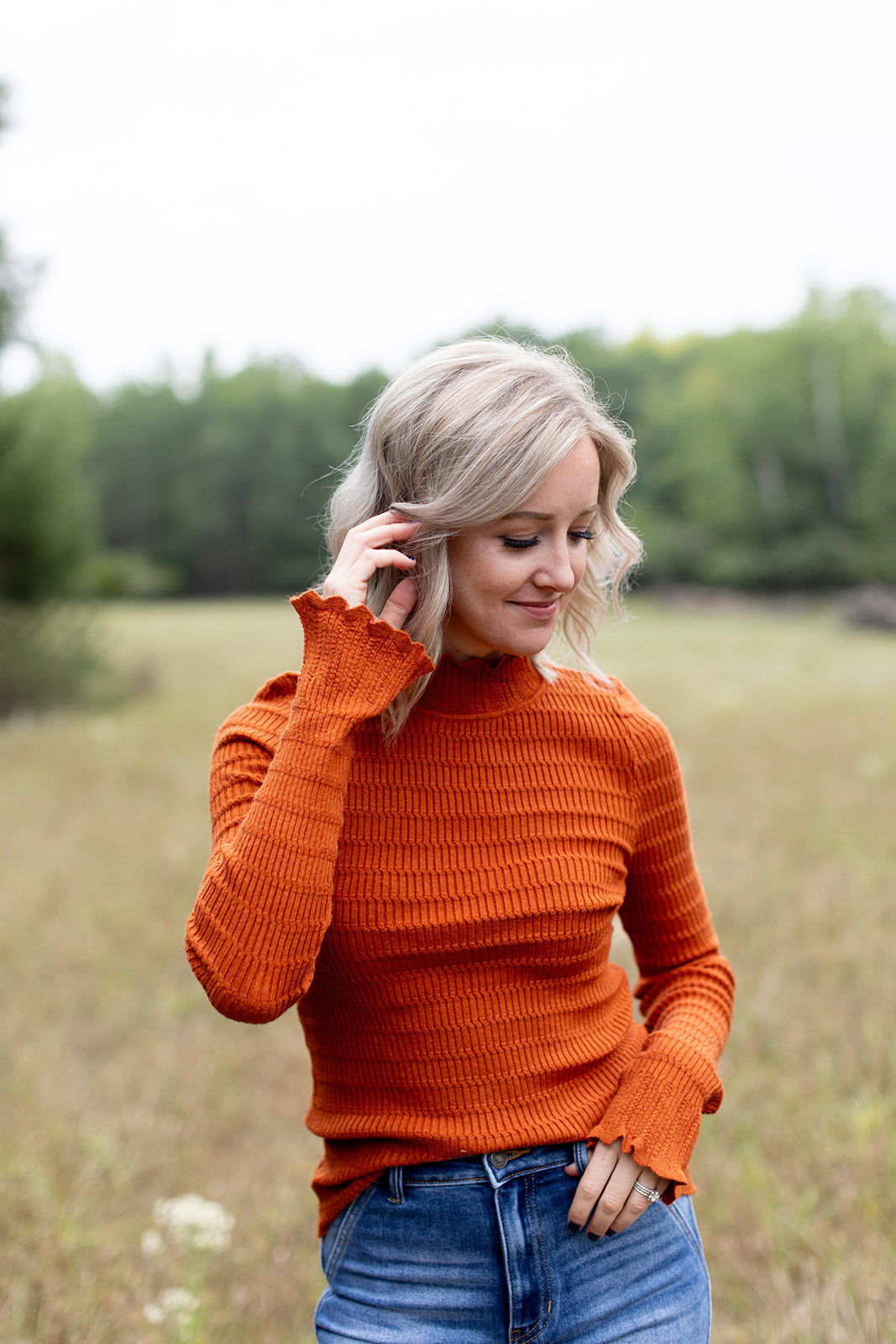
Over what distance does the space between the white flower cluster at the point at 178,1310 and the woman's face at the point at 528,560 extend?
1971 mm

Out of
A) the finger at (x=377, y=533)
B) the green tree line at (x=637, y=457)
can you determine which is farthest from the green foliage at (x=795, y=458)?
the finger at (x=377, y=533)

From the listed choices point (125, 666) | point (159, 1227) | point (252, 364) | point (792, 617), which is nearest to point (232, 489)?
point (252, 364)

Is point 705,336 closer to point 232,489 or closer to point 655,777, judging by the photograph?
point 232,489

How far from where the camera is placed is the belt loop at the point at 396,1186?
1474 mm

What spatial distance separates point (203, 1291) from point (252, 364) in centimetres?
5435

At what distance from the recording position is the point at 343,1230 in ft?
5.03

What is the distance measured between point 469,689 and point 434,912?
353mm

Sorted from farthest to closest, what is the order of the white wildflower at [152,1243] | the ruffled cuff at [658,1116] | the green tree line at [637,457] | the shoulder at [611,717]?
the green tree line at [637,457] → the white wildflower at [152,1243] → the shoulder at [611,717] → the ruffled cuff at [658,1116]

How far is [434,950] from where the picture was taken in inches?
58.2

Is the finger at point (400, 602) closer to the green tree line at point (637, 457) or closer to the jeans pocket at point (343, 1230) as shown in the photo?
the jeans pocket at point (343, 1230)

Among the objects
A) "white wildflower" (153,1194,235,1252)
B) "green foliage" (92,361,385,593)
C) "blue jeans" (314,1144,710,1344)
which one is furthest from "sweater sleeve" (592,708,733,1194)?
"green foliage" (92,361,385,593)

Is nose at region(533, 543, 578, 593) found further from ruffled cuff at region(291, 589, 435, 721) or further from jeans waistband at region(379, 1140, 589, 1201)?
jeans waistband at region(379, 1140, 589, 1201)

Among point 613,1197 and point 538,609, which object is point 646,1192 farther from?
point 538,609

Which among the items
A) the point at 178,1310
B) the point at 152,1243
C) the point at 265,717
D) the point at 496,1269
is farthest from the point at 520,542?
the point at 152,1243
